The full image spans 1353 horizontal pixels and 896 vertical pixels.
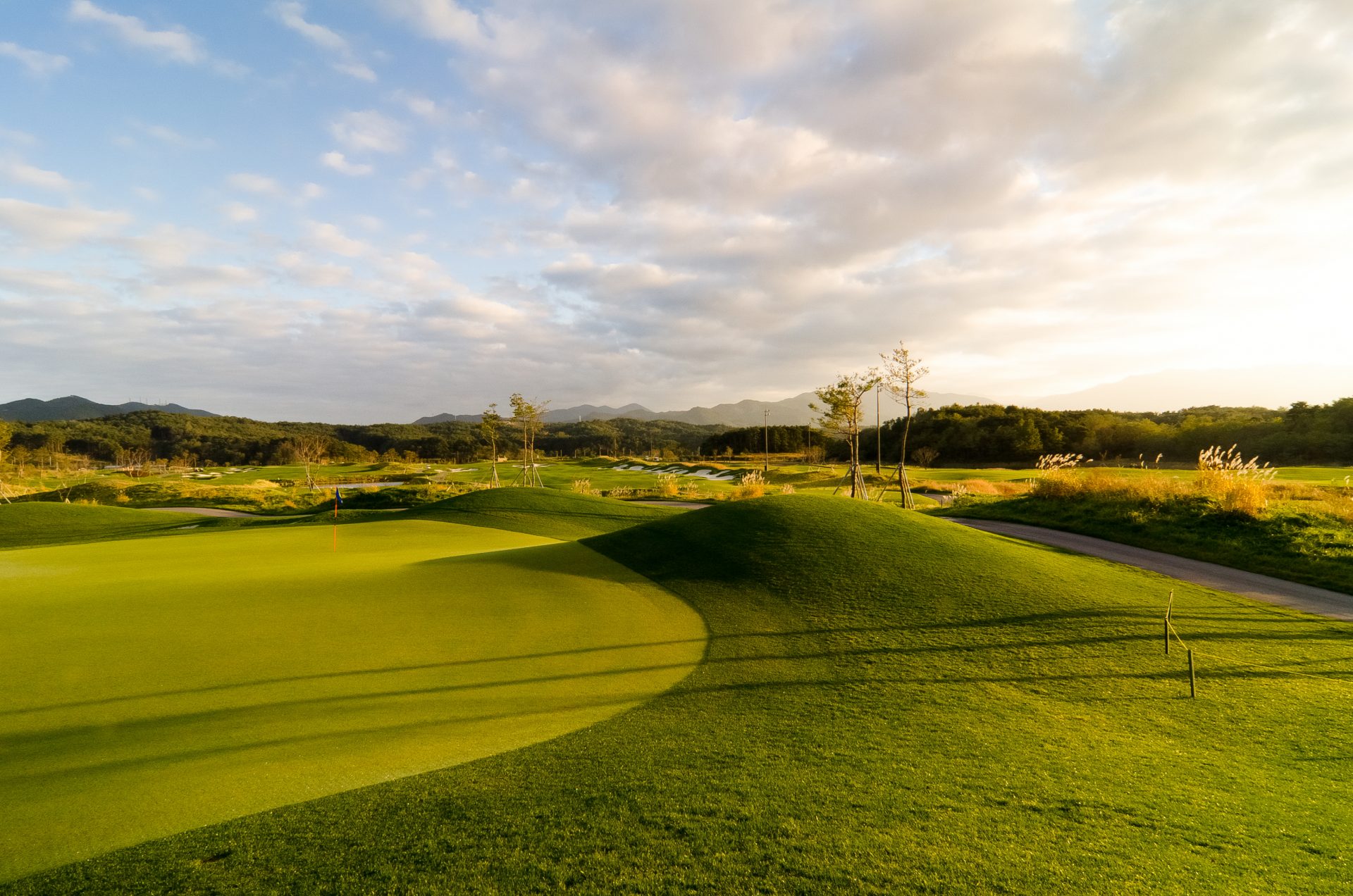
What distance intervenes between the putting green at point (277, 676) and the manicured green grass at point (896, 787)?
0.53 m

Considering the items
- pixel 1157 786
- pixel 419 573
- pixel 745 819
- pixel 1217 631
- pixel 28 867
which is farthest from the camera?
pixel 419 573

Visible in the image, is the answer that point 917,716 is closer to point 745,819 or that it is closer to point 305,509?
point 745,819

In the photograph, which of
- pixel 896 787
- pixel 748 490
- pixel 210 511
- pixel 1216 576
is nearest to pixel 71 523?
pixel 210 511

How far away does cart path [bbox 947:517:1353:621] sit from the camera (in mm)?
9766

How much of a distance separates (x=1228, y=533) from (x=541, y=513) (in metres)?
20.3

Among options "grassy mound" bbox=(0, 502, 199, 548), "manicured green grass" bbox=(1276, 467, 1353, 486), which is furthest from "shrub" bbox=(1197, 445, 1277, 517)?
"grassy mound" bbox=(0, 502, 199, 548)

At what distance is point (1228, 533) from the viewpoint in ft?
47.0

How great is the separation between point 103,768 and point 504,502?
18.2 m

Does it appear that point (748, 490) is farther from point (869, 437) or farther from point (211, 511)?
point (869, 437)

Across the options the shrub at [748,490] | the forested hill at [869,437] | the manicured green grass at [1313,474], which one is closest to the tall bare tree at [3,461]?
the forested hill at [869,437]

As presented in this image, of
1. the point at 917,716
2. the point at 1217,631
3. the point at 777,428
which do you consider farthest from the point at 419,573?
the point at 777,428

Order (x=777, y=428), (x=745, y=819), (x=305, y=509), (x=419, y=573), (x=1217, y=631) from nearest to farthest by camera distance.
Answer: (x=745, y=819), (x=1217, y=631), (x=419, y=573), (x=305, y=509), (x=777, y=428)

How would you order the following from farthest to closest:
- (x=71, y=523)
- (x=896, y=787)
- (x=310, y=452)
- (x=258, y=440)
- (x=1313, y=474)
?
(x=258, y=440) → (x=310, y=452) → (x=1313, y=474) → (x=71, y=523) → (x=896, y=787)

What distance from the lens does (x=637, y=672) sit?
6906mm
